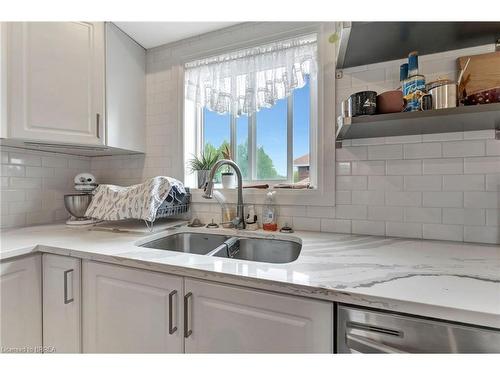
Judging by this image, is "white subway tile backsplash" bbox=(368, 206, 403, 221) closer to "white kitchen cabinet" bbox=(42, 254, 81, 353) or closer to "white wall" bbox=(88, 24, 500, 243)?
"white wall" bbox=(88, 24, 500, 243)

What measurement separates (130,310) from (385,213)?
120 centimetres

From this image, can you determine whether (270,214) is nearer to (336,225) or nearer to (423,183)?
(336,225)

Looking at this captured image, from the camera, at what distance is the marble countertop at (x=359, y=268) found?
0.53m

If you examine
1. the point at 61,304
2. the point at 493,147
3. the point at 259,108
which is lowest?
the point at 61,304

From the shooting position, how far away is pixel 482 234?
3.29 feet

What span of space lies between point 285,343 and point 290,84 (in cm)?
128

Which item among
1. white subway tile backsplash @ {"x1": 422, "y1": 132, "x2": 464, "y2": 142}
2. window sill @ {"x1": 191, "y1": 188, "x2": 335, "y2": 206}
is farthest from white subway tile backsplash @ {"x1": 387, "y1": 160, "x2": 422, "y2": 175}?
window sill @ {"x1": 191, "y1": 188, "x2": 335, "y2": 206}

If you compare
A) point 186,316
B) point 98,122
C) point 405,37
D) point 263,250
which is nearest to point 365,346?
point 186,316

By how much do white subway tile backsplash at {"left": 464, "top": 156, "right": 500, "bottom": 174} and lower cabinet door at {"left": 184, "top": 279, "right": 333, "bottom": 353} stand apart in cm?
95

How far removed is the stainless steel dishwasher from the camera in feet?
1.65

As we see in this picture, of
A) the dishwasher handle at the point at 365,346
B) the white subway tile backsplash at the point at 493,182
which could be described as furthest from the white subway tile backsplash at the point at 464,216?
the dishwasher handle at the point at 365,346

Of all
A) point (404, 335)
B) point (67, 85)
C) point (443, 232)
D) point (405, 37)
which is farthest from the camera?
point (67, 85)
